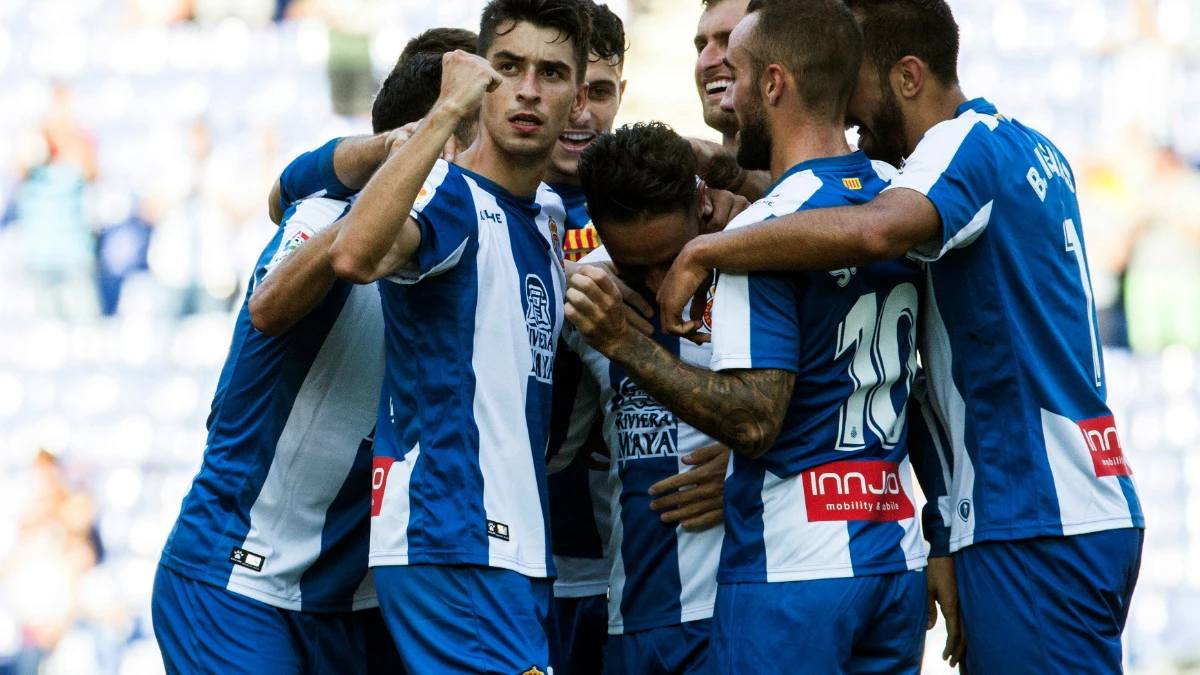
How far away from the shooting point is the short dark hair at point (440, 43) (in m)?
4.06

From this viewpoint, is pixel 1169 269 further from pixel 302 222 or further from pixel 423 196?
pixel 423 196

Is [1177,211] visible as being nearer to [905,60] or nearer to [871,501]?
[905,60]

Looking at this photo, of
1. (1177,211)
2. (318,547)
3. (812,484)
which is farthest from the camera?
(1177,211)

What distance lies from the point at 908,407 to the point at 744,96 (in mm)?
882

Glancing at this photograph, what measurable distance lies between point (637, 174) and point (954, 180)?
2.55 feet

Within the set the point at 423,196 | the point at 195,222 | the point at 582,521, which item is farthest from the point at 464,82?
the point at 195,222

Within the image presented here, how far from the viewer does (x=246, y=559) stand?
133 inches

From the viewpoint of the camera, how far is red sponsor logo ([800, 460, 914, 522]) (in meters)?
3.00

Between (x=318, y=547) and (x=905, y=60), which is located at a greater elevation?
(x=905, y=60)

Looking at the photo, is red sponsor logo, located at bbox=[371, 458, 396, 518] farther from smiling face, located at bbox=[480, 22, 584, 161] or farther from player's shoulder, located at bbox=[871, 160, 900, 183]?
player's shoulder, located at bbox=[871, 160, 900, 183]

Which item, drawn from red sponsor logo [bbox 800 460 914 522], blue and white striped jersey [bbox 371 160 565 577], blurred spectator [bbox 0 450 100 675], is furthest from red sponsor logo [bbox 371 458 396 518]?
blurred spectator [bbox 0 450 100 675]

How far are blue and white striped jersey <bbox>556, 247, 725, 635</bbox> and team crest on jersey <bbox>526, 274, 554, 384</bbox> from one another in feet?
0.95

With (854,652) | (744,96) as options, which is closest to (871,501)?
(854,652)

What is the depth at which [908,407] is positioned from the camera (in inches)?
132
